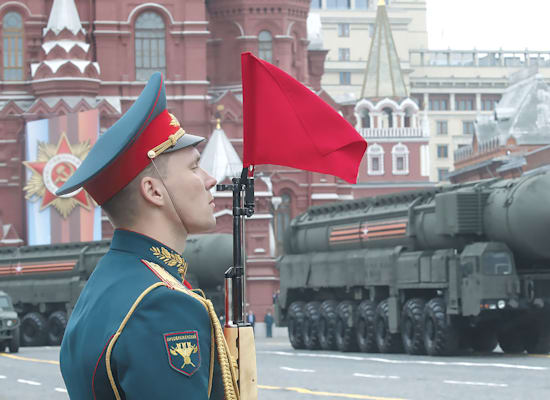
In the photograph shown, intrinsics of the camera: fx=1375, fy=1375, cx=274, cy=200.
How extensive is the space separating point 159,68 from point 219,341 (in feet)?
211

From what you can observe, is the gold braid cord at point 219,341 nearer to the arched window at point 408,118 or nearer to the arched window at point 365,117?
the arched window at point 408,118

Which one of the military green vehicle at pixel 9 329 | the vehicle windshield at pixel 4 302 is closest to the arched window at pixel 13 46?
the vehicle windshield at pixel 4 302

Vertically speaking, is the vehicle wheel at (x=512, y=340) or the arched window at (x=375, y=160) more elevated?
the arched window at (x=375, y=160)

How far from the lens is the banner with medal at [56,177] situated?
6209cm

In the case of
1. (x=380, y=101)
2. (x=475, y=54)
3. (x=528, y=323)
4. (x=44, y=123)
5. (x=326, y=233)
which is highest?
(x=475, y=54)

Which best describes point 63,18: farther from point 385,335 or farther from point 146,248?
point 146,248

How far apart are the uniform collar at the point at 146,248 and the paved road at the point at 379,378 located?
1306 cm

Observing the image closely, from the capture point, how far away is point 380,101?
118938 mm

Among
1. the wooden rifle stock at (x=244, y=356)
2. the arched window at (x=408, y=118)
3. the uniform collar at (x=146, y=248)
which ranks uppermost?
the arched window at (x=408, y=118)

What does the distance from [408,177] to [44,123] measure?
54675 millimetres

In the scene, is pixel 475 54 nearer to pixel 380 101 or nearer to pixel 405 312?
pixel 380 101

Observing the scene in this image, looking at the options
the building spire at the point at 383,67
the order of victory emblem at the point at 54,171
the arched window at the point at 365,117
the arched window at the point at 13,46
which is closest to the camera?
the order of victory emblem at the point at 54,171

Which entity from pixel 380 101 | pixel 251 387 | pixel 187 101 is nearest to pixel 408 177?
pixel 380 101

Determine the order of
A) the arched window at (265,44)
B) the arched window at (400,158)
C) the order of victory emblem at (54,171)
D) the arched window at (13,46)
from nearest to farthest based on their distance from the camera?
the order of victory emblem at (54,171) → the arched window at (13,46) → the arched window at (265,44) → the arched window at (400,158)
